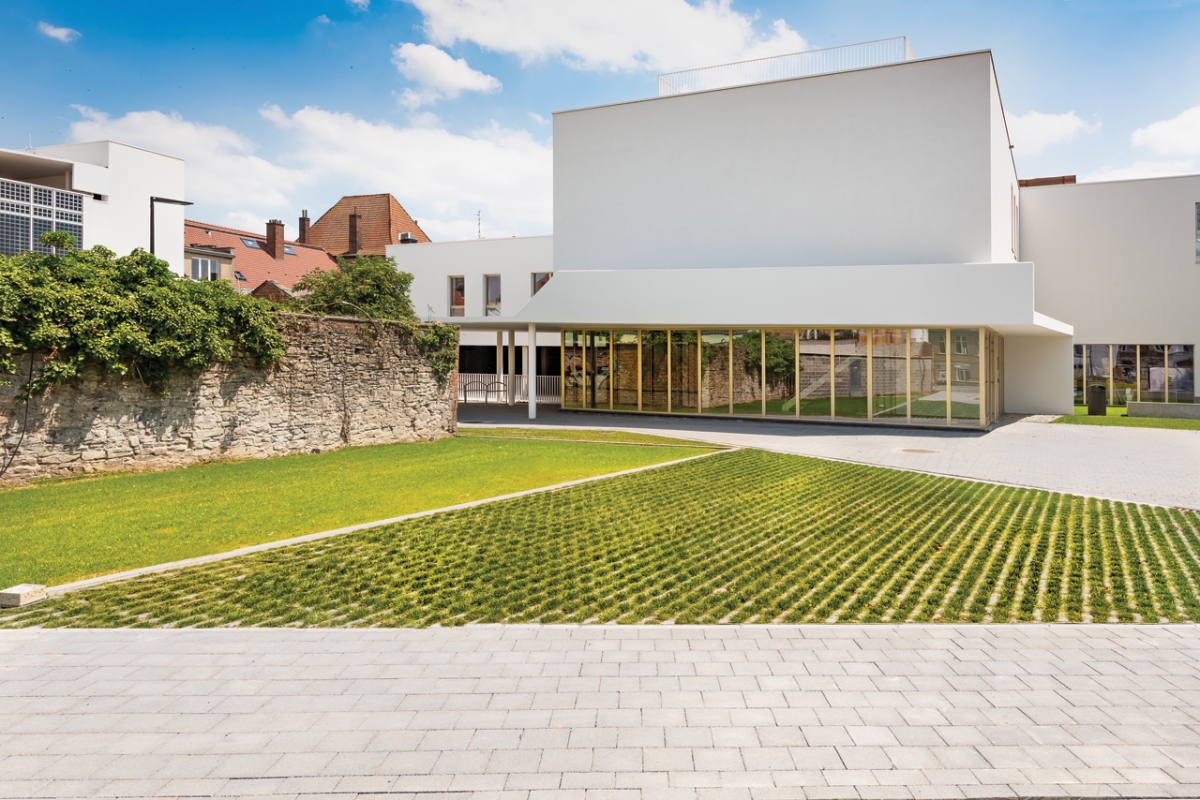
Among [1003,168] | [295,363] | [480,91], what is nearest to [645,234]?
[480,91]

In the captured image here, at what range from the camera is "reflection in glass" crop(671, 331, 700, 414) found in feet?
80.3

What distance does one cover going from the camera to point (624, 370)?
25.9m

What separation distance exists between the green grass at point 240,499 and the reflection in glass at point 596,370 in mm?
10363

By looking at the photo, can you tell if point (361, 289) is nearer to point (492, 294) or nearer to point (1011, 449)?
point (492, 294)

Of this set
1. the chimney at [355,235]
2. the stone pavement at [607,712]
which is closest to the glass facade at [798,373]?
the stone pavement at [607,712]

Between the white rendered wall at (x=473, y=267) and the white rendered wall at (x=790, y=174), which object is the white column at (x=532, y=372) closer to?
the white rendered wall at (x=790, y=174)

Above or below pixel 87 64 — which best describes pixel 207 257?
below

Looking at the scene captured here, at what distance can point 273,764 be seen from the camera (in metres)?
3.44

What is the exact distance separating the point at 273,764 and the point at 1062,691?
4.15 m

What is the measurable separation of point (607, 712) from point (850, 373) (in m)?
19.6

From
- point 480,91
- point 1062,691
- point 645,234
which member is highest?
point 480,91

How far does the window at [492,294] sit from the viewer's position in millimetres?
34750

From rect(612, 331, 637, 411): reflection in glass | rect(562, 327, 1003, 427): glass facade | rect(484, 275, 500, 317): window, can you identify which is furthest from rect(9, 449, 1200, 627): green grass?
rect(484, 275, 500, 317): window

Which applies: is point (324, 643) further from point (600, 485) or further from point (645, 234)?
point (645, 234)
